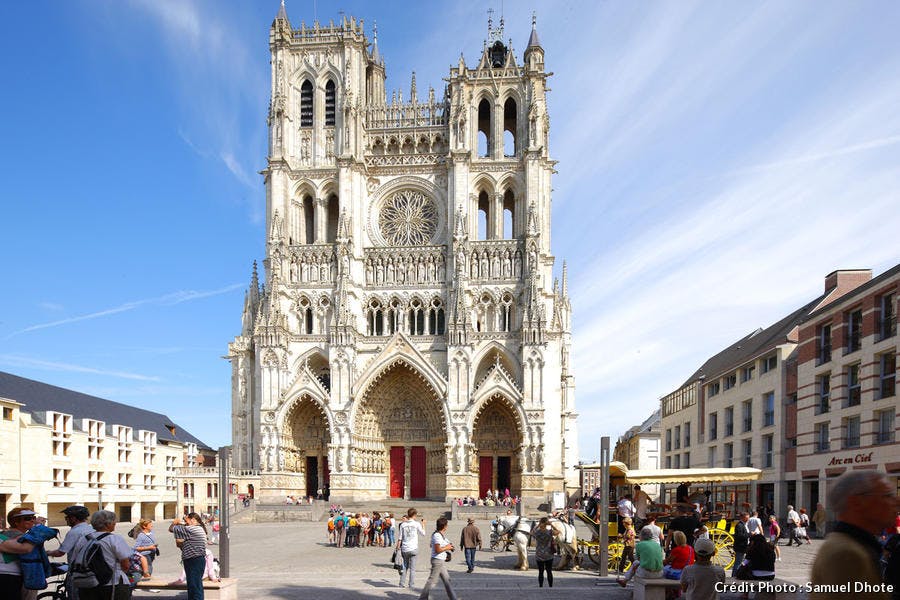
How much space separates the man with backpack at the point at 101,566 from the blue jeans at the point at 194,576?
3105 mm

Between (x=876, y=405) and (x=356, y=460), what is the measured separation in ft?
97.6

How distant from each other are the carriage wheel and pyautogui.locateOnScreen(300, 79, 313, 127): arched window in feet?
136

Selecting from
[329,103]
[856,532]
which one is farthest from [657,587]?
[329,103]

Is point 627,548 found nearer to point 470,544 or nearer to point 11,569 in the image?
point 470,544

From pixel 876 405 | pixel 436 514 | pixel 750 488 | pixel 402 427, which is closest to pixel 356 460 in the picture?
pixel 402 427

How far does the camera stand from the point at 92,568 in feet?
23.5

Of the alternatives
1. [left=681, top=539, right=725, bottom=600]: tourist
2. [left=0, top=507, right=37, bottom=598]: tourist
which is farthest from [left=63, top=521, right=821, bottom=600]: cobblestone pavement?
[left=0, top=507, right=37, bottom=598]: tourist

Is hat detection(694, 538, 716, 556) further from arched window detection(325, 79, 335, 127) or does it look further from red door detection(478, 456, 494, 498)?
arched window detection(325, 79, 335, 127)

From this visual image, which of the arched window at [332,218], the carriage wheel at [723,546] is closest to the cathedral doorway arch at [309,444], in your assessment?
the arched window at [332,218]

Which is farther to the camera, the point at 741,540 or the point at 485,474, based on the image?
the point at 485,474

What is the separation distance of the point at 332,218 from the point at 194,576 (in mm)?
42478

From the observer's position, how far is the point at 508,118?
52.8m

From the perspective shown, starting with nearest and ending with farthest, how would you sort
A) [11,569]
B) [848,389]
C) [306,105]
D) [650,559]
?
1. [11,569]
2. [650,559]
3. [848,389]
4. [306,105]

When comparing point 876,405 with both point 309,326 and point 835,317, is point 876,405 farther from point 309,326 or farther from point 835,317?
point 309,326
